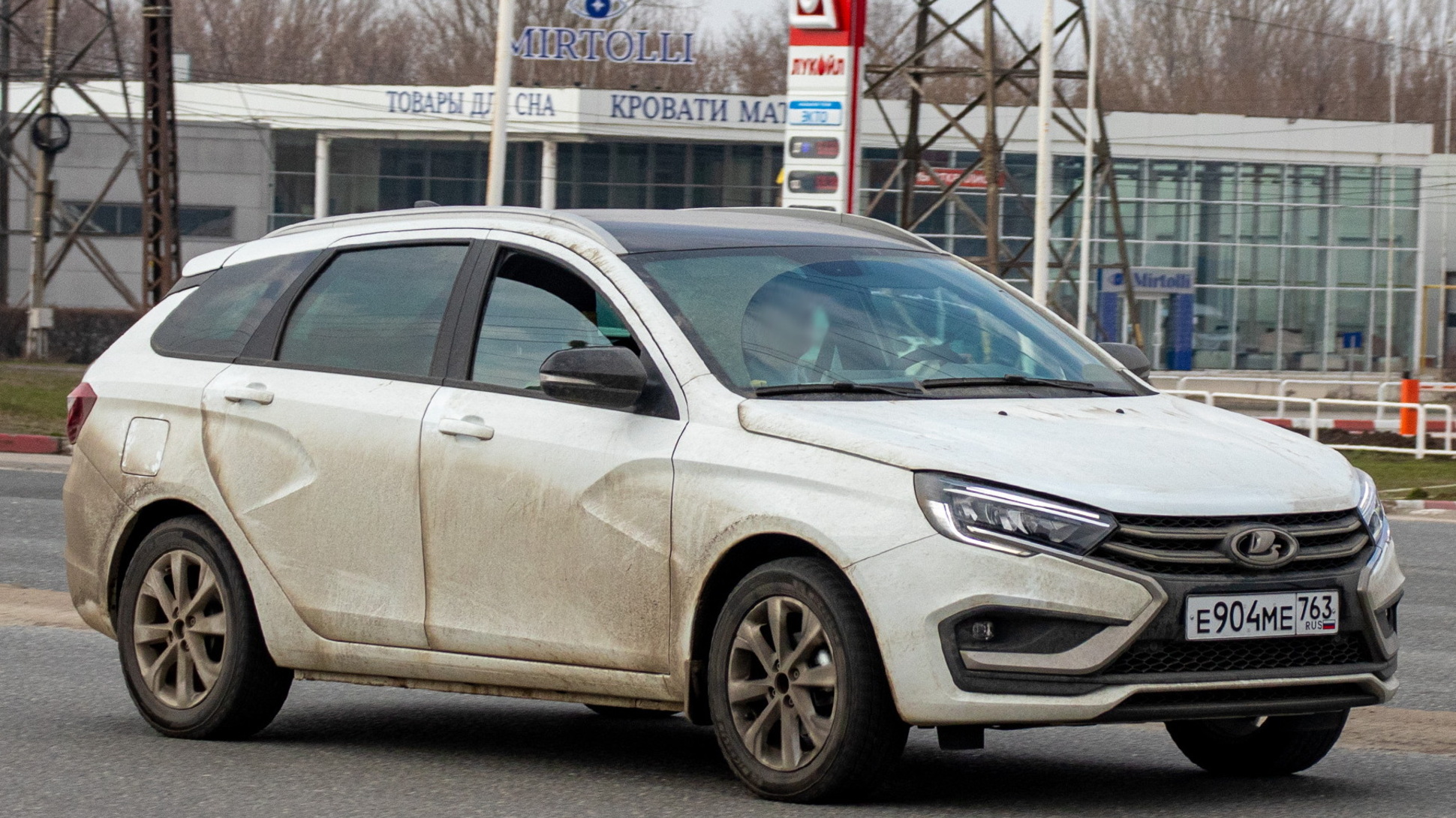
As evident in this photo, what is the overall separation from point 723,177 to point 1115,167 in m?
11.4

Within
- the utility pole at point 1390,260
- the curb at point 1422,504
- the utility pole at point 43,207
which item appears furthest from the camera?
the utility pole at point 1390,260

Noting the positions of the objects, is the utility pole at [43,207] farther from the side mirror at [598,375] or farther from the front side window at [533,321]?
the side mirror at [598,375]

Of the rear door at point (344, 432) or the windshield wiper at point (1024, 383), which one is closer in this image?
the windshield wiper at point (1024, 383)

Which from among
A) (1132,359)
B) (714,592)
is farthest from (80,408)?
(1132,359)

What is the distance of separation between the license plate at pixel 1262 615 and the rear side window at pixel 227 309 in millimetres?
3343

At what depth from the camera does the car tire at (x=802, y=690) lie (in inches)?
200

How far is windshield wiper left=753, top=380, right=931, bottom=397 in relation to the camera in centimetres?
561

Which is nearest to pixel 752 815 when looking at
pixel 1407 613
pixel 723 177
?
pixel 1407 613

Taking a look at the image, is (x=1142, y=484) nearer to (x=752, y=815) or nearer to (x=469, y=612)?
(x=752, y=815)

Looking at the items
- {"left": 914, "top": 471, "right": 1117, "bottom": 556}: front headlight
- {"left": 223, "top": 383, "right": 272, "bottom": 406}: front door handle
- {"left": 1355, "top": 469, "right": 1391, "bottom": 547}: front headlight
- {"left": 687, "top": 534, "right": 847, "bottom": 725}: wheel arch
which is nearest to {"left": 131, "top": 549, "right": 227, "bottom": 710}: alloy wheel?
{"left": 223, "top": 383, "right": 272, "bottom": 406}: front door handle

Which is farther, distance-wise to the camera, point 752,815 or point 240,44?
point 240,44

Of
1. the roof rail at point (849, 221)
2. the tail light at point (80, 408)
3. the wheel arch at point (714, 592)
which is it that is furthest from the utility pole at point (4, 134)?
the wheel arch at point (714, 592)

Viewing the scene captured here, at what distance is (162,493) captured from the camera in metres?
6.84

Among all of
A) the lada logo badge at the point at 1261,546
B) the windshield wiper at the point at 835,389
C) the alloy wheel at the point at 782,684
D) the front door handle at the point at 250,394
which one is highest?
the windshield wiper at the point at 835,389
